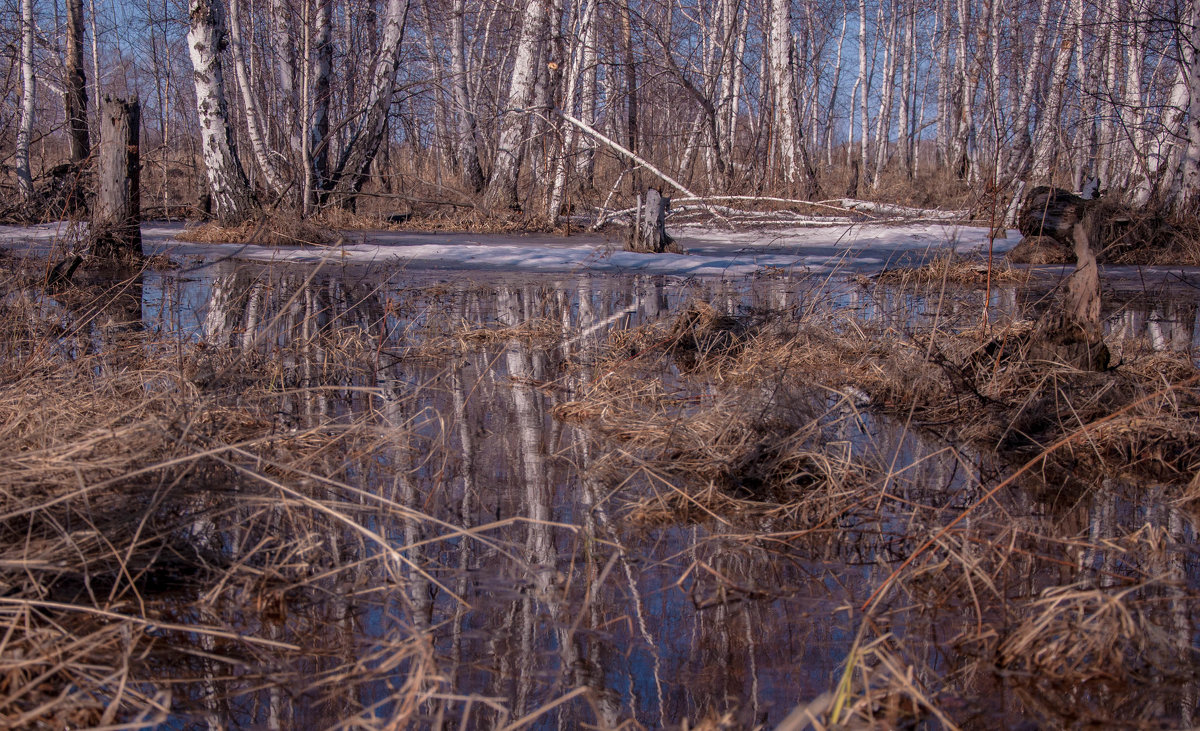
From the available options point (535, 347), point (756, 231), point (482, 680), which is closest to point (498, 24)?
point (756, 231)

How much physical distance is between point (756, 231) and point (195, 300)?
27.7ft

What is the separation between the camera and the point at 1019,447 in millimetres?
3363

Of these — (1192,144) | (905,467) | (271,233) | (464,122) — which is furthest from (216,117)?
(1192,144)

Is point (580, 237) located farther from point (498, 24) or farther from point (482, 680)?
point (498, 24)

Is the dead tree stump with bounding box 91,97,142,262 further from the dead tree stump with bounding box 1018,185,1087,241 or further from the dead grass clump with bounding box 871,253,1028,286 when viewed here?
the dead tree stump with bounding box 1018,185,1087,241

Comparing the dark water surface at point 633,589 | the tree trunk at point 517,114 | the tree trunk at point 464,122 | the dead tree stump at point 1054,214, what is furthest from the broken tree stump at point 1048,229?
the tree trunk at point 464,122

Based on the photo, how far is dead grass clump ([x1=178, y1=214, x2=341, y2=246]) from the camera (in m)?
10.1

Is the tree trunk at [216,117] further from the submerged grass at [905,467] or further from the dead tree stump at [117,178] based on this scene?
the submerged grass at [905,467]

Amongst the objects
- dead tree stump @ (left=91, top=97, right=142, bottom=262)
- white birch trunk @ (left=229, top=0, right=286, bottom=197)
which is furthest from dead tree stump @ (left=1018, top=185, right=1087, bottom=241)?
white birch trunk @ (left=229, top=0, right=286, bottom=197)

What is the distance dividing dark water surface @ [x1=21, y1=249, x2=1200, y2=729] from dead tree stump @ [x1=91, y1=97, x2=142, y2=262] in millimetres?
5274

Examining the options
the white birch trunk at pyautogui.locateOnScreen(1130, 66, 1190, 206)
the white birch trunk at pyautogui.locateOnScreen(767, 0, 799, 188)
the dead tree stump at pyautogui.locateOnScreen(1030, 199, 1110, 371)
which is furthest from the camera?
the white birch trunk at pyautogui.locateOnScreen(767, 0, 799, 188)

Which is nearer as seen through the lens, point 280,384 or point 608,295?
point 280,384

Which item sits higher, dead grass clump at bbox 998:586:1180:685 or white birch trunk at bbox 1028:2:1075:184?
white birch trunk at bbox 1028:2:1075:184

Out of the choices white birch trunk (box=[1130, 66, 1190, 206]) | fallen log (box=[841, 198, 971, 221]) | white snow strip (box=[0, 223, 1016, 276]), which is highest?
white birch trunk (box=[1130, 66, 1190, 206])
